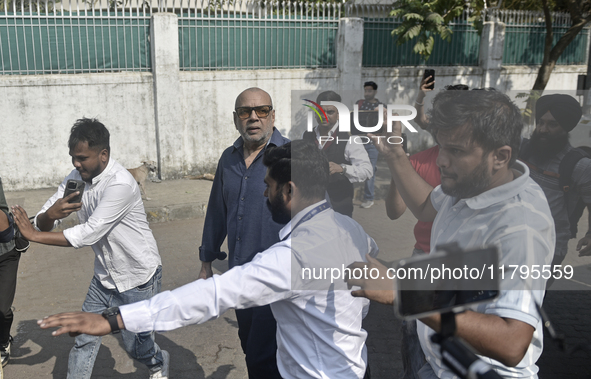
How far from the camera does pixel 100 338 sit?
3482 mm

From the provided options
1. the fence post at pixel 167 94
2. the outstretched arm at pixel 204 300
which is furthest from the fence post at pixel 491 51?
the outstretched arm at pixel 204 300

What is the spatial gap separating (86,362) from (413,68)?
9723 mm

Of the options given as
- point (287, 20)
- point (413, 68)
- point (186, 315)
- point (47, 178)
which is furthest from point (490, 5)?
point (186, 315)

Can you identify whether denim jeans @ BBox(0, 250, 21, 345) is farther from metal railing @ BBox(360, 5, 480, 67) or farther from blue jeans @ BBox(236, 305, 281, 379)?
metal railing @ BBox(360, 5, 480, 67)

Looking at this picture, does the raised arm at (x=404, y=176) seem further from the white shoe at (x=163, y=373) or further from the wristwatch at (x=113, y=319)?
the white shoe at (x=163, y=373)

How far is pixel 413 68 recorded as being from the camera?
37.9ft

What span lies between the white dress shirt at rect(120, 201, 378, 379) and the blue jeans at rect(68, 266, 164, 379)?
146 centimetres

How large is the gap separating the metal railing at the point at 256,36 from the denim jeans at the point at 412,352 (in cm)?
798

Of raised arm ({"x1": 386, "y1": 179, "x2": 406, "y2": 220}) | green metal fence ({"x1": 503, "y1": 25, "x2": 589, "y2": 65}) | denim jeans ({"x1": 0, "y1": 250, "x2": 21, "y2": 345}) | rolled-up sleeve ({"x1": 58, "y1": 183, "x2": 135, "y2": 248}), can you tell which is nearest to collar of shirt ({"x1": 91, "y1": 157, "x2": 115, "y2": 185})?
rolled-up sleeve ({"x1": 58, "y1": 183, "x2": 135, "y2": 248})

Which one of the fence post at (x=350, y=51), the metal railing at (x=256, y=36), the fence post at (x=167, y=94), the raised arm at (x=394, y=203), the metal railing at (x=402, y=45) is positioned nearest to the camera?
the raised arm at (x=394, y=203)

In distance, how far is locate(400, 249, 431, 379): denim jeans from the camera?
7.97ft

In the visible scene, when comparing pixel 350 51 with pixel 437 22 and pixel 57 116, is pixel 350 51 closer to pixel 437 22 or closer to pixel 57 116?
pixel 437 22

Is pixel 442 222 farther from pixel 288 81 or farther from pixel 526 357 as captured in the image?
pixel 288 81

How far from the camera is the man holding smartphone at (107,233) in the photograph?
3.37m
